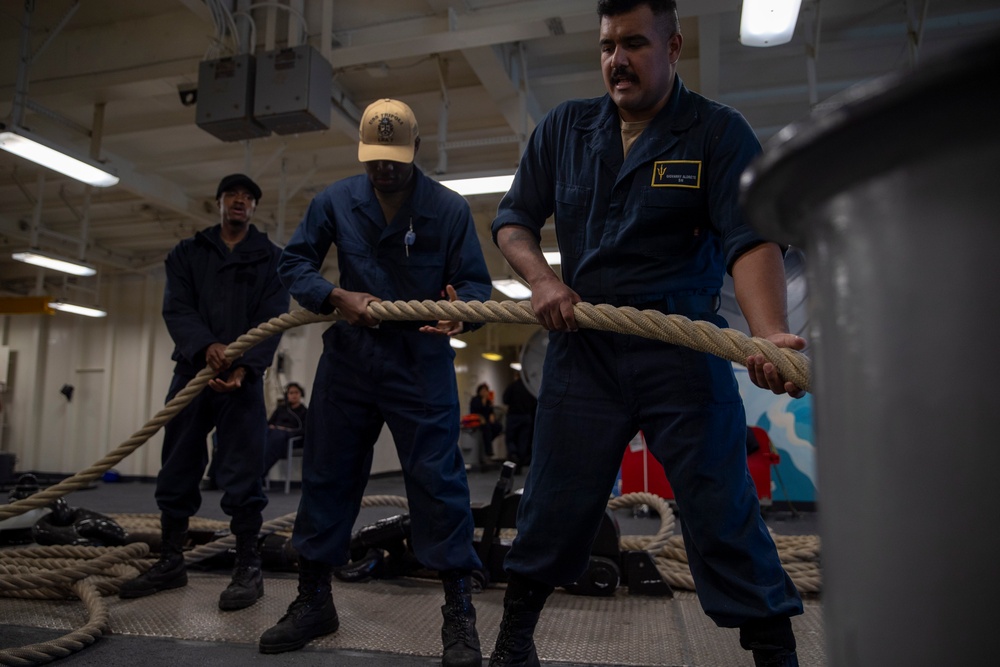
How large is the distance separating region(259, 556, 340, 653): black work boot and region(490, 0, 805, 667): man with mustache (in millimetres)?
807

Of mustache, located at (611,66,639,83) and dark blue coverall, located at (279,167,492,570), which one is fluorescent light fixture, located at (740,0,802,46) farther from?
mustache, located at (611,66,639,83)

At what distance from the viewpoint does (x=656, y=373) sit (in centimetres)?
142

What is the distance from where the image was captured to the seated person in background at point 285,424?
787 centimetres

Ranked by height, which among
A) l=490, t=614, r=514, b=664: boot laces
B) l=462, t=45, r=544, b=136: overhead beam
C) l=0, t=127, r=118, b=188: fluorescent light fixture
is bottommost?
l=490, t=614, r=514, b=664: boot laces

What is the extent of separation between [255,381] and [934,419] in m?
2.70

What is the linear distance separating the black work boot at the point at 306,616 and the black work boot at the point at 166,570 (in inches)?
34.7

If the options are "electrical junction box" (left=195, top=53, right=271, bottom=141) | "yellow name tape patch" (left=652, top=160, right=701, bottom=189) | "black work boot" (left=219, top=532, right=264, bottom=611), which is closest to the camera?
"yellow name tape patch" (left=652, top=160, right=701, bottom=189)

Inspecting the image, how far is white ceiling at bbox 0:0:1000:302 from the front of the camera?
505 centimetres

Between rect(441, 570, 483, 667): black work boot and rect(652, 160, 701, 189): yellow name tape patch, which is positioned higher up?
rect(652, 160, 701, 189): yellow name tape patch

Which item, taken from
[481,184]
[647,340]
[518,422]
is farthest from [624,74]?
[518,422]

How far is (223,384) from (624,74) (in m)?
1.88

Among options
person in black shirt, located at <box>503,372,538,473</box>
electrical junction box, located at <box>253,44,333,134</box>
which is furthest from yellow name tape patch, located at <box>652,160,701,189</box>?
person in black shirt, located at <box>503,372,538,473</box>

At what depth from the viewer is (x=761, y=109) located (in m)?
6.69

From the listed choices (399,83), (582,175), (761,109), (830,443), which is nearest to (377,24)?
(399,83)
